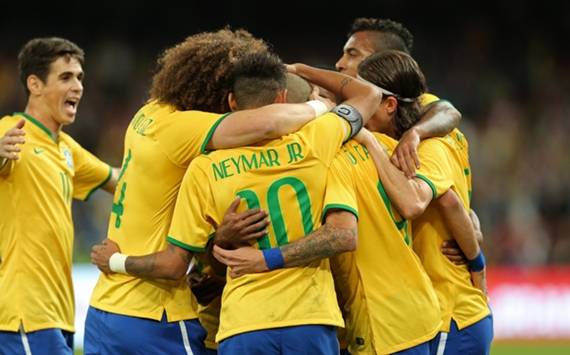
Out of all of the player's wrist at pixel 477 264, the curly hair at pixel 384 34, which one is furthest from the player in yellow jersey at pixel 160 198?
the curly hair at pixel 384 34

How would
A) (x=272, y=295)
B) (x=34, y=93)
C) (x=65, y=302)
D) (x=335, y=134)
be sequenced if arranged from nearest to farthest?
(x=272, y=295)
(x=335, y=134)
(x=65, y=302)
(x=34, y=93)

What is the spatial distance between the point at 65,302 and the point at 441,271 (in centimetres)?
278

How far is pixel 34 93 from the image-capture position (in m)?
5.99

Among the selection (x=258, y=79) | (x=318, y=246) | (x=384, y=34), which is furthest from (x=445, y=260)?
(x=384, y=34)

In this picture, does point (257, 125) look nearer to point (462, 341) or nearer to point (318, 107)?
point (318, 107)

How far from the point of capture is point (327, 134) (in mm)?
4090

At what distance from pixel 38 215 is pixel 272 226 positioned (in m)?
2.31

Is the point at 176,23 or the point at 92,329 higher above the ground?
the point at 176,23

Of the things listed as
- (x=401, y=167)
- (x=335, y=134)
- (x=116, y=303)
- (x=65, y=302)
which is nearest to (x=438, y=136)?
(x=401, y=167)

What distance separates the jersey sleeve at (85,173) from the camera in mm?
6207

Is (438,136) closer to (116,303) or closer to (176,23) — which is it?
(116,303)

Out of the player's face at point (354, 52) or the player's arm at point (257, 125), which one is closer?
the player's arm at point (257, 125)

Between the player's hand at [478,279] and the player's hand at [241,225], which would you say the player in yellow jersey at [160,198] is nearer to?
the player's hand at [241,225]

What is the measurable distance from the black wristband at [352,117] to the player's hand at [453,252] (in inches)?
37.5
